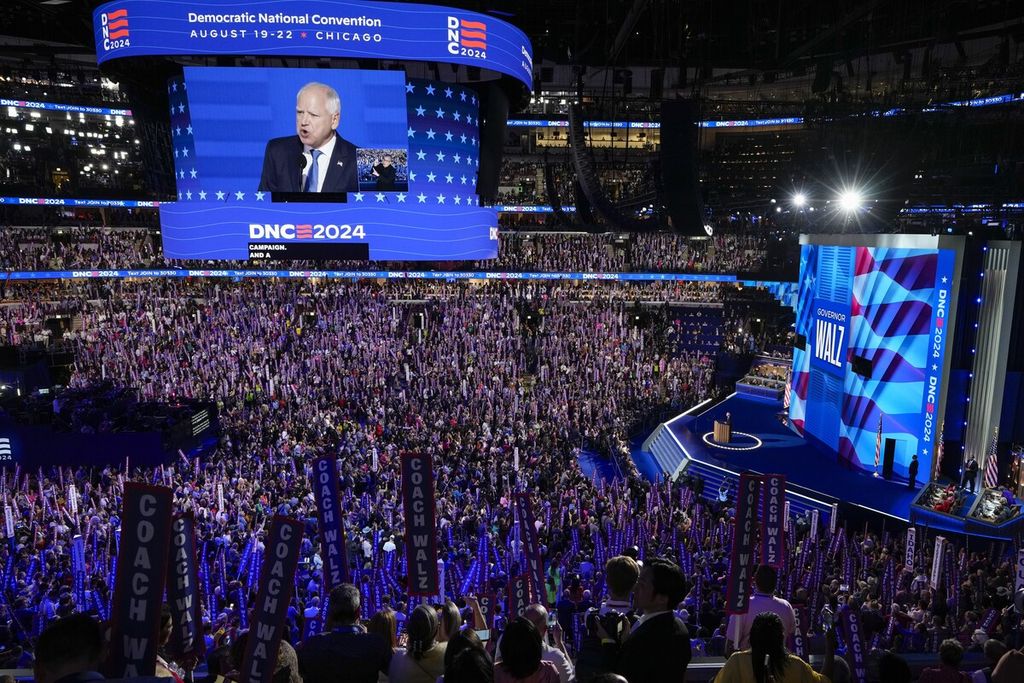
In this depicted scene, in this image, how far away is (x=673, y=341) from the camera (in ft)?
102

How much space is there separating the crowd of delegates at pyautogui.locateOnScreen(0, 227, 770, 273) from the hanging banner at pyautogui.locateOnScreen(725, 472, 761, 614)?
91.9 ft

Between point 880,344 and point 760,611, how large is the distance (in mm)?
14091

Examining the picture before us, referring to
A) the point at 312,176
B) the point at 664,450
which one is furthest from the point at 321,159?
the point at 664,450

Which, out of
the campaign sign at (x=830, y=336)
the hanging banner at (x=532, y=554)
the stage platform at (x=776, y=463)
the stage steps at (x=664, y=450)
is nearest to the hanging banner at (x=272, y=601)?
the hanging banner at (x=532, y=554)

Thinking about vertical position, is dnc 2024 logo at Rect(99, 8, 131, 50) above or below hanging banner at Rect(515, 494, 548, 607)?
above

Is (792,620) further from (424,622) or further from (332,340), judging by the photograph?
(332,340)

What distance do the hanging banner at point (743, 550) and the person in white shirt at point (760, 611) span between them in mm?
61

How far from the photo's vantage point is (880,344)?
17.0 meters

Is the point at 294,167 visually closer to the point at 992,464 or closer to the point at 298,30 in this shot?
the point at 298,30

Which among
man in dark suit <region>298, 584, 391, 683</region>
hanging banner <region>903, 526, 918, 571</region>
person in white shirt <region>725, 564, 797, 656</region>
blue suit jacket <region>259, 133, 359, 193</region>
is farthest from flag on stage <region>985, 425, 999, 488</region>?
blue suit jacket <region>259, 133, 359, 193</region>

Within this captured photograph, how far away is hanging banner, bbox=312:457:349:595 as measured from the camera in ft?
18.6

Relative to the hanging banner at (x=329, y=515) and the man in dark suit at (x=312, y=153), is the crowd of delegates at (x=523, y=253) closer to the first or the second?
the man in dark suit at (x=312, y=153)

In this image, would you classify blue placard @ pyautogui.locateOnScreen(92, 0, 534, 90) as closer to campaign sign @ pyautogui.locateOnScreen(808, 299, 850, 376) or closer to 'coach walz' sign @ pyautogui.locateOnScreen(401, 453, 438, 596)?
campaign sign @ pyautogui.locateOnScreen(808, 299, 850, 376)

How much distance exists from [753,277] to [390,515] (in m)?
22.6
